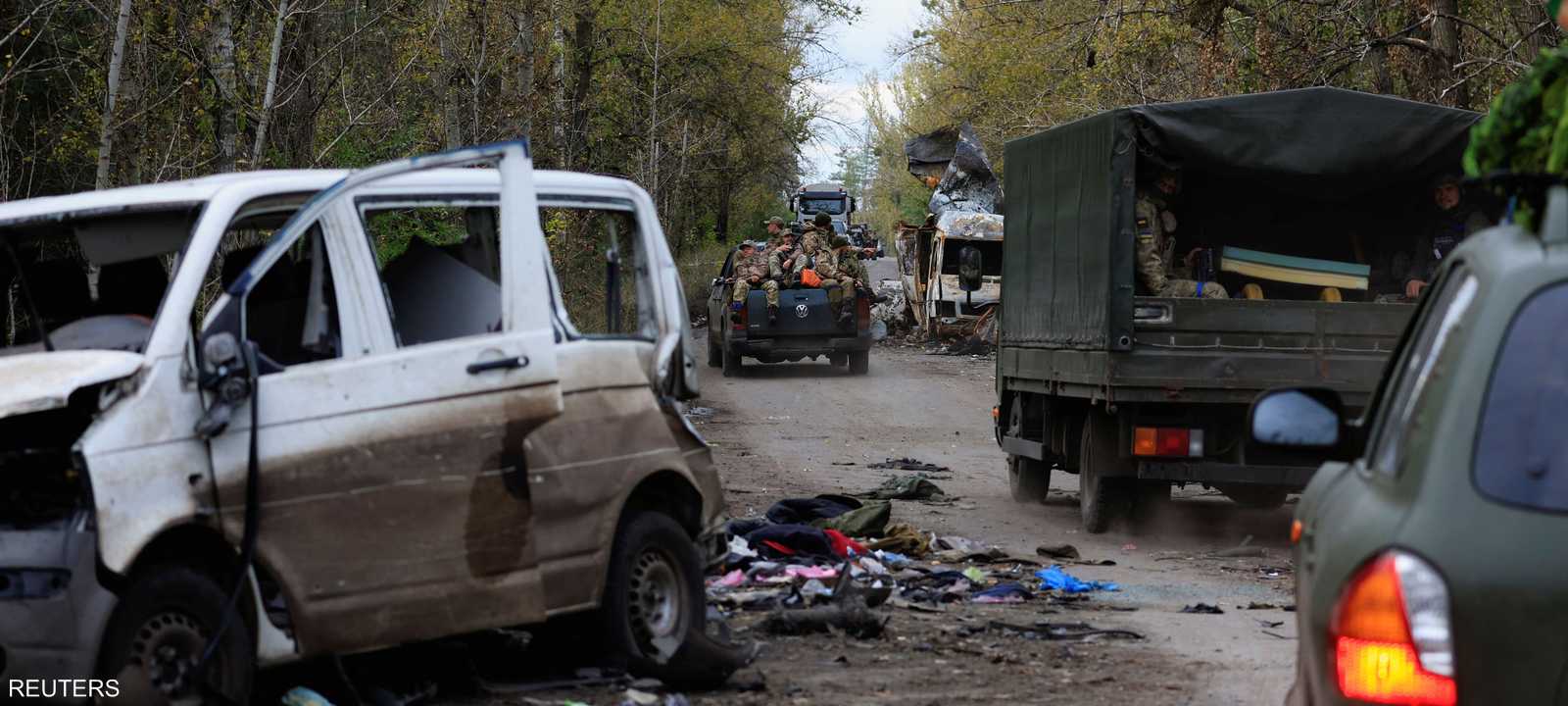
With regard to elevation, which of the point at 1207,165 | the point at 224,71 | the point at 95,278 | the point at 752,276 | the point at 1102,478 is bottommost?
the point at 1102,478

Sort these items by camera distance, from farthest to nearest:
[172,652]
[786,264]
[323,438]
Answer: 1. [786,264]
2. [323,438]
3. [172,652]

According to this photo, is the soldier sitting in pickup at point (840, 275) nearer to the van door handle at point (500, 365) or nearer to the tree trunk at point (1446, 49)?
the tree trunk at point (1446, 49)

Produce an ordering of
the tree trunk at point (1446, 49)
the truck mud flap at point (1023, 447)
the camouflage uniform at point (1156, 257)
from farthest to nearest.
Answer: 1. the tree trunk at point (1446, 49)
2. the truck mud flap at point (1023, 447)
3. the camouflage uniform at point (1156, 257)

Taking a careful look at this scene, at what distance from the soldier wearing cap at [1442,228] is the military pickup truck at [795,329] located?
48.4 ft

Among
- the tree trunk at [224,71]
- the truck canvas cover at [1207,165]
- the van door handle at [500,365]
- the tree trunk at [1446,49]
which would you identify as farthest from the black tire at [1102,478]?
the tree trunk at [1446,49]

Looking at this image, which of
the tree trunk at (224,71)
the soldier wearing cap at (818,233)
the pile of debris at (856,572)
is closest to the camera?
the pile of debris at (856,572)

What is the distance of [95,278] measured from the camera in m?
5.88

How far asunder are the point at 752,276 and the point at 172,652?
74.6ft

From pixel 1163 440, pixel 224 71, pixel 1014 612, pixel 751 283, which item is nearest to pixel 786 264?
pixel 751 283

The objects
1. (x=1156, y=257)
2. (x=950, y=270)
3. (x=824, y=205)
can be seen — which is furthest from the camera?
(x=824, y=205)

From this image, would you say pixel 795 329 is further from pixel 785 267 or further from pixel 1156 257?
pixel 1156 257

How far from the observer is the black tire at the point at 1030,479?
1420 centimetres

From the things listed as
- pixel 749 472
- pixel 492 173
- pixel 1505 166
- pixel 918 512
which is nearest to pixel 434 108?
pixel 749 472

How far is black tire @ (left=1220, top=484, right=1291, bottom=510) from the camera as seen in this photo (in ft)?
43.4
